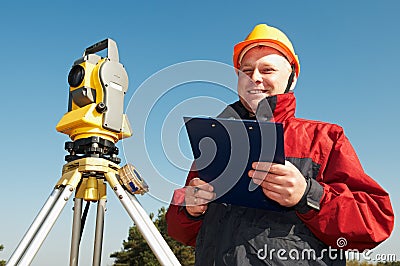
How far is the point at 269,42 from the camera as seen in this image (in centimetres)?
236

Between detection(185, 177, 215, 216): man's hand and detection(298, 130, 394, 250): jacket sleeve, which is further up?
detection(185, 177, 215, 216): man's hand

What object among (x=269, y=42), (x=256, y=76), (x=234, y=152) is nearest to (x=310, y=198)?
(x=234, y=152)

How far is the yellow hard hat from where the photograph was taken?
2.35 metres

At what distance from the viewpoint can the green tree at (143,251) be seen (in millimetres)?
21375

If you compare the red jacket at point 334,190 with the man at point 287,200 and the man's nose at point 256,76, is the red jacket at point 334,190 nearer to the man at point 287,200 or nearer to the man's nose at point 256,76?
the man at point 287,200

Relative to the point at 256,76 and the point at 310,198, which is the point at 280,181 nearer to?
the point at 310,198

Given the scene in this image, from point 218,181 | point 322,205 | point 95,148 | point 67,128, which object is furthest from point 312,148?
point 67,128

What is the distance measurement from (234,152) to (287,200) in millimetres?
301

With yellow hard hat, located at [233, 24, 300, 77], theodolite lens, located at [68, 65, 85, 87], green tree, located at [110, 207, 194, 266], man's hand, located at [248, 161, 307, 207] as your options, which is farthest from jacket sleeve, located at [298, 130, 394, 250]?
green tree, located at [110, 207, 194, 266]

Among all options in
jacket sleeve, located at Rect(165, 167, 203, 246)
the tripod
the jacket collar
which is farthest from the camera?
jacket sleeve, located at Rect(165, 167, 203, 246)

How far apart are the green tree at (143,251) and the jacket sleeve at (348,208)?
19519 millimetres

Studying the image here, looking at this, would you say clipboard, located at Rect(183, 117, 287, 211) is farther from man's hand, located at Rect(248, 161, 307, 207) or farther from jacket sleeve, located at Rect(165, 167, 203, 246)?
jacket sleeve, located at Rect(165, 167, 203, 246)

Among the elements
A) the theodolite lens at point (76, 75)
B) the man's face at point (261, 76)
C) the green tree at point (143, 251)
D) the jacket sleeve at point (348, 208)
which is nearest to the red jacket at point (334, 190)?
the jacket sleeve at point (348, 208)

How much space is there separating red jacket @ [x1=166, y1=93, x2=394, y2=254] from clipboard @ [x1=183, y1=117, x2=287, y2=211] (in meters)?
0.18
